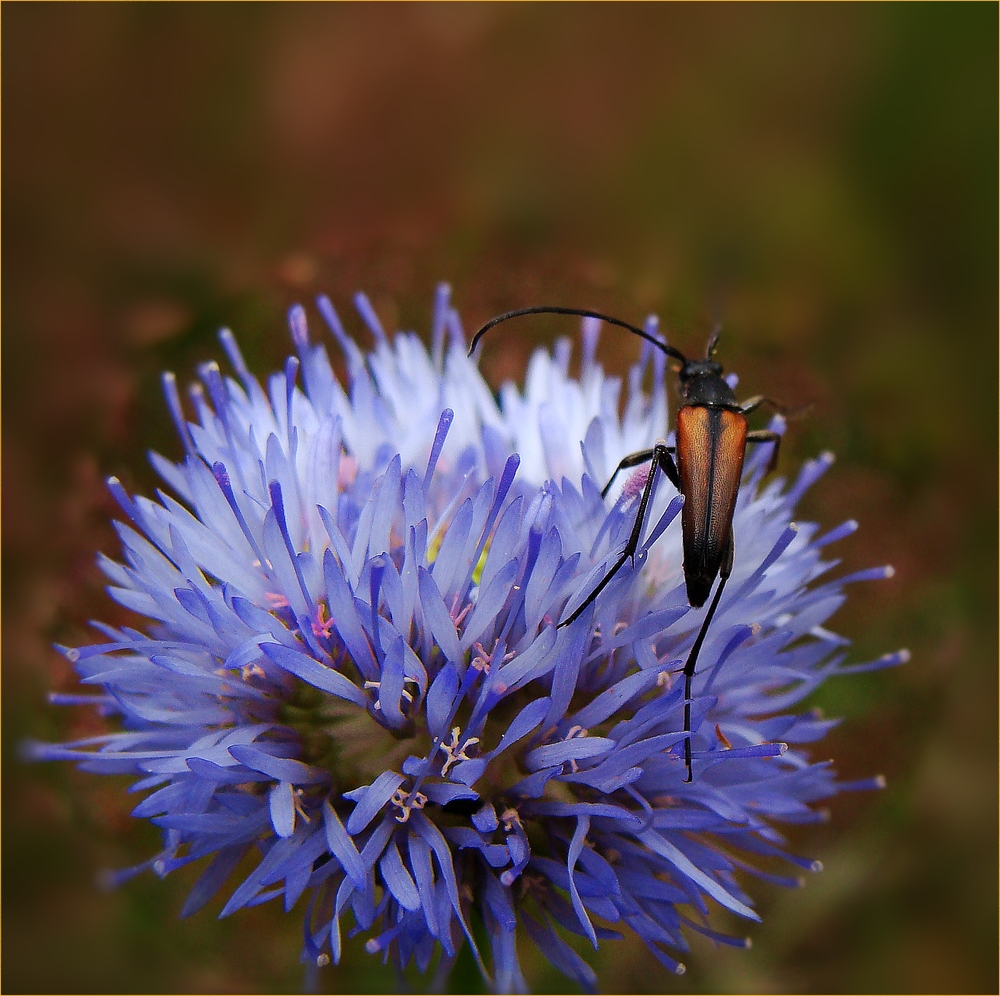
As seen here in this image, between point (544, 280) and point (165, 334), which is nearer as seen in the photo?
point (165, 334)

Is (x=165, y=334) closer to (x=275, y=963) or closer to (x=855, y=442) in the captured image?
(x=275, y=963)

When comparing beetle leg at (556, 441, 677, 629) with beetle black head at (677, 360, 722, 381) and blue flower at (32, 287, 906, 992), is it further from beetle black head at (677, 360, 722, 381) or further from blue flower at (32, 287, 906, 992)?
beetle black head at (677, 360, 722, 381)

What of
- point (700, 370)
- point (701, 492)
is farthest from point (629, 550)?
point (700, 370)

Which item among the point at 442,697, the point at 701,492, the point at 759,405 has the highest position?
the point at 759,405

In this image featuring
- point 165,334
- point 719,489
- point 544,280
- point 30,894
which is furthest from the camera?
point 544,280

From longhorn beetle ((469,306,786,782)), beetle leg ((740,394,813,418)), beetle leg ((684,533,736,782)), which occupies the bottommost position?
beetle leg ((684,533,736,782))

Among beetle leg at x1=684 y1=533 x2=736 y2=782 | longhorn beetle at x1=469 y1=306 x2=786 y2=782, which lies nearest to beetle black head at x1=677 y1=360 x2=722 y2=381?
longhorn beetle at x1=469 y1=306 x2=786 y2=782

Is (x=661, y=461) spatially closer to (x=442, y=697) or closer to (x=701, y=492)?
(x=701, y=492)

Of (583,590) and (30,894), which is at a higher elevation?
(583,590)

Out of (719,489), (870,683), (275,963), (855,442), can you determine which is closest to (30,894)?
(275,963)
